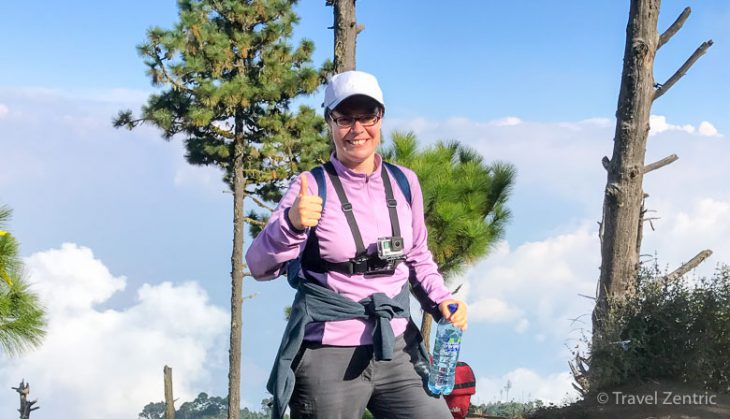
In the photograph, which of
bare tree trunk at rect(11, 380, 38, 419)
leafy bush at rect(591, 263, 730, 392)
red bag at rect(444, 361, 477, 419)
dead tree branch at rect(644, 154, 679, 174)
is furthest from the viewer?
bare tree trunk at rect(11, 380, 38, 419)

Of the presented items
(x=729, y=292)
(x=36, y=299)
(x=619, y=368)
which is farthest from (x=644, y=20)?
(x=36, y=299)

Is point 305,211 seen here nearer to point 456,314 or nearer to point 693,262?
point 456,314

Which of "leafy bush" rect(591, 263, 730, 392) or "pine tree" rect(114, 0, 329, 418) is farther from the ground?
"pine tree" rect(114, 0, 329, 418)

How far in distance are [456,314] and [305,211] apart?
0.83 meters

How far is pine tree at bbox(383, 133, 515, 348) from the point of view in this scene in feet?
46.4

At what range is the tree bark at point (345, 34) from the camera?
943cm

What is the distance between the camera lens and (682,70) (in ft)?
29.0

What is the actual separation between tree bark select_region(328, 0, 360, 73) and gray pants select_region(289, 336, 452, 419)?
22.2 feet

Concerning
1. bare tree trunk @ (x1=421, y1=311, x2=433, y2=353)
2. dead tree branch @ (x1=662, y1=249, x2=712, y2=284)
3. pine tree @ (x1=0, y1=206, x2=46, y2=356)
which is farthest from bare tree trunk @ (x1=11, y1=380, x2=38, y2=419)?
dead tree branch @ (x1=662, y1=249, x2=712, y2=284)

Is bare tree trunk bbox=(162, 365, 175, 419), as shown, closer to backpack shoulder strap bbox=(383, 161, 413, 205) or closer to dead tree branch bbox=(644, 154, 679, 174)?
dead tree branch bbox=(644, 154, 679, 174)

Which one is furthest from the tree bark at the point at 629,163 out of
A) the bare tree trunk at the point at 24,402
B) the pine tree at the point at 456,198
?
the bare tree trunk at the point at 24,402

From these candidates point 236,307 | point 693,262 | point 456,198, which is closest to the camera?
point 693,262

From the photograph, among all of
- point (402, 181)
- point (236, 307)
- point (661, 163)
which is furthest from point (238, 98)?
point (402, 181)

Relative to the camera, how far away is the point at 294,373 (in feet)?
9.73
